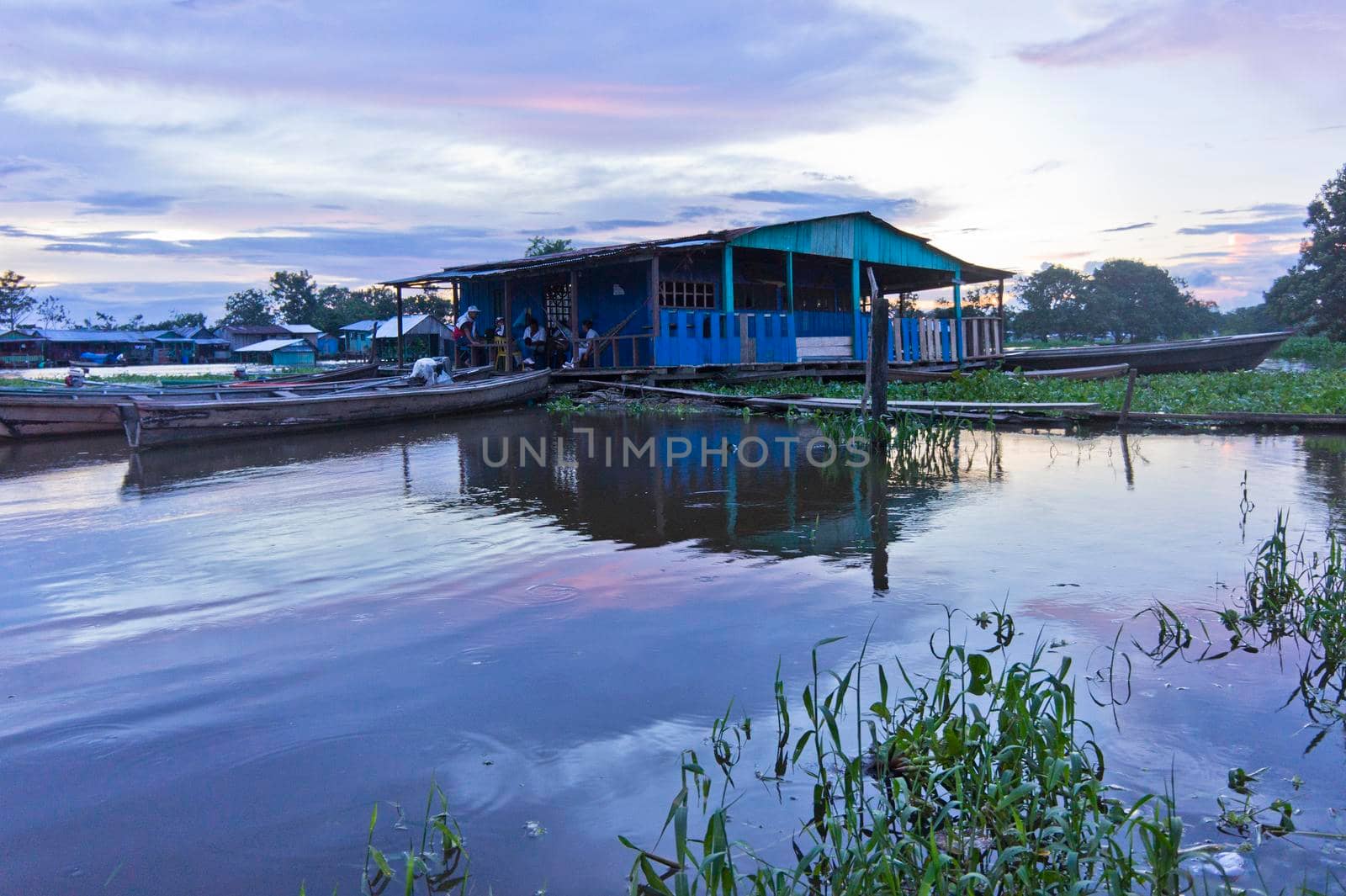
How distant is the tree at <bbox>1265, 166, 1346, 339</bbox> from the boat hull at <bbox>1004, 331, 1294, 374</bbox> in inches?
458

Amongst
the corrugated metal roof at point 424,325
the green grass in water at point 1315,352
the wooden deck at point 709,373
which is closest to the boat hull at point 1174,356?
the green grass in water at point 1315,352

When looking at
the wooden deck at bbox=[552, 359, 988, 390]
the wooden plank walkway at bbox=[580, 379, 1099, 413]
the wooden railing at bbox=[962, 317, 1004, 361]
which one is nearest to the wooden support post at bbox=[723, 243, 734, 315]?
the wooden deck at bbox=[552, 359, 988, 390]

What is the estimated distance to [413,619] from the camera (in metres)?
4.61

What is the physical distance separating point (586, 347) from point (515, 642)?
15.4 meters

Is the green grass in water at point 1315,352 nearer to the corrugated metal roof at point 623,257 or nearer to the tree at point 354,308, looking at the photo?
the corrugated metal roof at point 623,257

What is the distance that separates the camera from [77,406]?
1448 centimetres

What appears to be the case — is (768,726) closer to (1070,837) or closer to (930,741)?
(930,741)

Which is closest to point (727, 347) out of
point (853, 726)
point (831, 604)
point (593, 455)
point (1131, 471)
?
point (593, 455)

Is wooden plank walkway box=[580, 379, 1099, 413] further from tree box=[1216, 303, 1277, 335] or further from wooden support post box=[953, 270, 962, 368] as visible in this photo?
tree box=[1216, 303, 1277, 335]

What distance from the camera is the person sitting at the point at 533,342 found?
2072 centimetres

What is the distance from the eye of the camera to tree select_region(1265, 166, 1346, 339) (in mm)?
35688

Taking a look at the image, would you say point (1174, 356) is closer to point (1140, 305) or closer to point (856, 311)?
point (856, 311)

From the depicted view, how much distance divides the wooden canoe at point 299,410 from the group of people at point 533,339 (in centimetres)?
197

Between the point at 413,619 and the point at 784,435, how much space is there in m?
8.78
